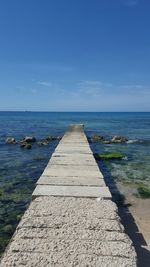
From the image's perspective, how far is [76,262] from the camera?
Result: 409cm

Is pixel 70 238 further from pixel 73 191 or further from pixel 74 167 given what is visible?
pixel 74 167

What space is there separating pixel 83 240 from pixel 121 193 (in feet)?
20.3

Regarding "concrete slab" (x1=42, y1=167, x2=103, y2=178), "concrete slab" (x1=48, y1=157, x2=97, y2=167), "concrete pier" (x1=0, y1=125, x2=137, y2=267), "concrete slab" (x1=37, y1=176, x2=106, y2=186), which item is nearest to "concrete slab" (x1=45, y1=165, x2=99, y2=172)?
"concrete slab" (x1=42, y1=167, x2=103, y2=178)

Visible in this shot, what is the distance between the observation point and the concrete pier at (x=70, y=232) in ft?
13.7

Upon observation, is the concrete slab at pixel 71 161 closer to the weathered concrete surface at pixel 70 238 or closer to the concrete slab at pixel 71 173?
the concrete slab at pixel 71 173

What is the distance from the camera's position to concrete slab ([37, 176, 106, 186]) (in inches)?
309

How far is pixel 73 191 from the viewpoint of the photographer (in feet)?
23.3

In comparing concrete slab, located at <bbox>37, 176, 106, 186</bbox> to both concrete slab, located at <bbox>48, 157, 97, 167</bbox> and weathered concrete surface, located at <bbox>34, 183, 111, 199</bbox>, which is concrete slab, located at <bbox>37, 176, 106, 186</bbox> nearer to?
weathered concrete surface, located at <bbox>34, 183, 111, 199</bbox>

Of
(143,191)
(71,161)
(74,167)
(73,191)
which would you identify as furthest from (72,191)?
(143,191)

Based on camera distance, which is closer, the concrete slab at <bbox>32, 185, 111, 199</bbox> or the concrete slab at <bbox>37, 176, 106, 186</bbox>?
the concrete slab at <bbox>32, 185, 111, 199</bbox>

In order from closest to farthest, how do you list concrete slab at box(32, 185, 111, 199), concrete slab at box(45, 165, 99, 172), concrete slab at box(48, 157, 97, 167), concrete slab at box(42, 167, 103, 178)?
1. concrete slab at box(32, 185, 111, 199)
2. concrete slab at box(42, 167, 103, 178)
3. concrete slab at box(45, 165, 99, 172)
4. concrete slab at box(48, 157, 97, 167)

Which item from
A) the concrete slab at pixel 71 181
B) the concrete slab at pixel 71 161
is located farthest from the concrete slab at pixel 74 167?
the concrete slab at pixel 71 181

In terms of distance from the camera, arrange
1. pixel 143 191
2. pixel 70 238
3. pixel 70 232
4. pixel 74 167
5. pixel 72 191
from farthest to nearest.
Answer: pixel 143 191 < pixel 74 167 < pixel 72 191 < pixel 70 232 < pixel 70 238

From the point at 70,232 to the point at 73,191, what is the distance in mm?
2210
